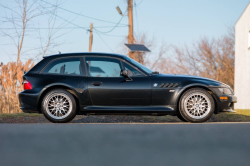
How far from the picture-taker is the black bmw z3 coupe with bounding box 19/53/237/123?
22.0ft

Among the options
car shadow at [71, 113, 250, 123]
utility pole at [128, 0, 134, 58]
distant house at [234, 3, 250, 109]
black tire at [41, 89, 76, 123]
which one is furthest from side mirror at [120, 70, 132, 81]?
distant house at [234, 3, 250, 109]

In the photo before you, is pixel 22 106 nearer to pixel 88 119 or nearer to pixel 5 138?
pixel 5 138

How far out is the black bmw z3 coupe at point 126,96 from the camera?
6.70 meters

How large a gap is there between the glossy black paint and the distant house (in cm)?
1946

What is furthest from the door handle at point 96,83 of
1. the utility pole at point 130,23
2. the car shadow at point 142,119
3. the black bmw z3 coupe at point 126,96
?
the utility pole at point 130,23

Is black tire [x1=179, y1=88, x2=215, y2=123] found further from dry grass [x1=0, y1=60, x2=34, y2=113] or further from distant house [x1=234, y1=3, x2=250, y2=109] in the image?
distant house [x1=234, y1=3, x2=250, y2=109]

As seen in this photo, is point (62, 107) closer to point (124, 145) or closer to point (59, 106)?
point (59, 106)

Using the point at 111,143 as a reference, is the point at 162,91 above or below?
above

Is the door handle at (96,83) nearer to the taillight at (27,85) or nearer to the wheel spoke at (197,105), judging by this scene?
the taillight at (27,85)

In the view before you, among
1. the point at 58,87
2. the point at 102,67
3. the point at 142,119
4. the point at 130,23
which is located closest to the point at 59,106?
the point at 58,87

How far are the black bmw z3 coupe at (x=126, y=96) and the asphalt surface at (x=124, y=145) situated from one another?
1.29 m

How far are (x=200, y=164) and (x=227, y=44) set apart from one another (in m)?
40.3

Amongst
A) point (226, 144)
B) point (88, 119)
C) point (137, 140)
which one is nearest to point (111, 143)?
point (137, 140)

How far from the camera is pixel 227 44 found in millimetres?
42219
